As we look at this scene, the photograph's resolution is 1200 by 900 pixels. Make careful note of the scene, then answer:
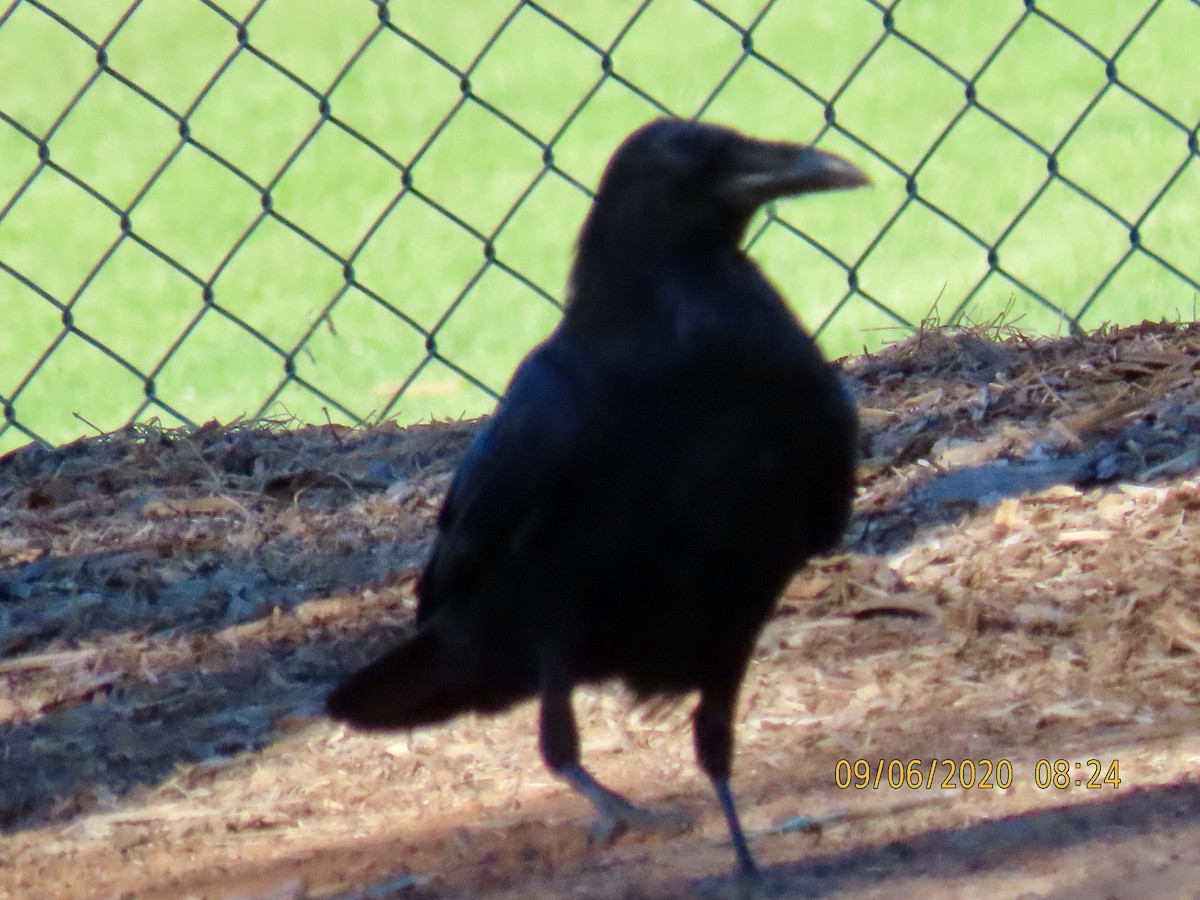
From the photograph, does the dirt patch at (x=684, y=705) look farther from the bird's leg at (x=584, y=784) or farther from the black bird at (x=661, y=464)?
the black bird at (x=661, y=464)

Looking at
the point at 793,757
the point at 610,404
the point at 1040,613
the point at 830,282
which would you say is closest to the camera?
the point at 610,404

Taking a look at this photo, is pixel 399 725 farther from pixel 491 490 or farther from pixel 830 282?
pixel 830 282

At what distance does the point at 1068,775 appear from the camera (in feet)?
8.66

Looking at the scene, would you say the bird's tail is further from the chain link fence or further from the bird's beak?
the chain link fence

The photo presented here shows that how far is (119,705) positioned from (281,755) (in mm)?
389

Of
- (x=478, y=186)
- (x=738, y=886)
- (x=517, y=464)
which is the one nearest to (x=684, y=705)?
(x=738, y=886)

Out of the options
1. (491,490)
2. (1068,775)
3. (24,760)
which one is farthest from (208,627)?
(1068,775)

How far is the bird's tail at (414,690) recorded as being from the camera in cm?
288

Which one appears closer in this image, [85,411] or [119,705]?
[119,705]

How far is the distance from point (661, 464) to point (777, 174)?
18.1 inches

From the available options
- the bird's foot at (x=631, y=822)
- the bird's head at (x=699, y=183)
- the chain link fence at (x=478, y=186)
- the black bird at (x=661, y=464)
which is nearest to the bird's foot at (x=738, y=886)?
the black bird at (x=661, y=464)

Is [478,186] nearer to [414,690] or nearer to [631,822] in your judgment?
[414,690]

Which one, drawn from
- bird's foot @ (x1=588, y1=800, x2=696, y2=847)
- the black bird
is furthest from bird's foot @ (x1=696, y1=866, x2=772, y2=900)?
bird's foot @ (x1=588, y1=800, x2=696, y2=847)

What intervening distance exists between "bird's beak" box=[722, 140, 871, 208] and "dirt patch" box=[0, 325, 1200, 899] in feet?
2.98
